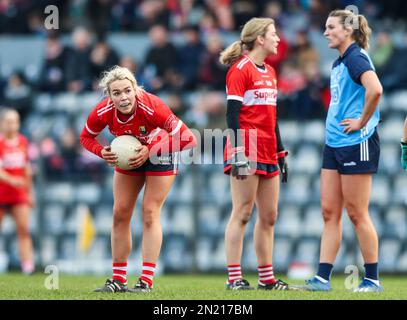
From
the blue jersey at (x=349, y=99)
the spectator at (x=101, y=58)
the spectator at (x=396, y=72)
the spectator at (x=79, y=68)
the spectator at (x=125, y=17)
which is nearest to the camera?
the blue jersey at (x=349, y=99)

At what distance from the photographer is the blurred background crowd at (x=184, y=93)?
14539 millimetres

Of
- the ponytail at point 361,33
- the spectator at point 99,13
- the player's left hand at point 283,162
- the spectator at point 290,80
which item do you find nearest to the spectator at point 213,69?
the spectator at point 290,80

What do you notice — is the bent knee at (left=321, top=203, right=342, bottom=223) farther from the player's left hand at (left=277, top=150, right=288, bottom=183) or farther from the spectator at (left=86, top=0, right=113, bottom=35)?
the spectator at (left=86, top=0, right=113, bottom=35)

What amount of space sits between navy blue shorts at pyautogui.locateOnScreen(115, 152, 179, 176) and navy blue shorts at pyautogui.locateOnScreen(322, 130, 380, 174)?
141cm

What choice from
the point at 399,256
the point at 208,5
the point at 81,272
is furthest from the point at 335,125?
the point at 208,5

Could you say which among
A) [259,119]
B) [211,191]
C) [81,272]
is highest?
[259,119]

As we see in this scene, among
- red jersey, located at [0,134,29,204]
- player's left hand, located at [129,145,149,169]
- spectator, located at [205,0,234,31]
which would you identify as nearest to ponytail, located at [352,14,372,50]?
player's left hand, located at [129,145,149,169]

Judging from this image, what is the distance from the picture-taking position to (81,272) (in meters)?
14.9

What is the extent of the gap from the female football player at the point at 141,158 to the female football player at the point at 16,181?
5.04 m

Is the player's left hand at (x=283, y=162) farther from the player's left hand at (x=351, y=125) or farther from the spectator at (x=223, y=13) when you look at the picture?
the spectator at (x=223, y=13)

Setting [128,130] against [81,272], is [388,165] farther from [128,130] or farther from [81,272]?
[128,130]

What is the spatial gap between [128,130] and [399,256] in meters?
6.32

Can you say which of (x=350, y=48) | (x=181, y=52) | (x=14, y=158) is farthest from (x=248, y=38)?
(x=181, y=52)
